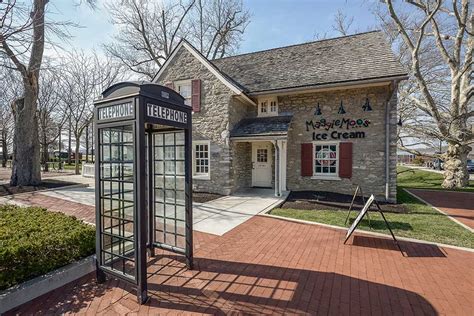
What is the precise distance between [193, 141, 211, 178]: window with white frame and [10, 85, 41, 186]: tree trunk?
25.9 feet

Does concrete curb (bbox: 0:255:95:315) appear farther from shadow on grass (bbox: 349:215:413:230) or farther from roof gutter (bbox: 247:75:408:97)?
roof gutter (bbox: 247:75:408:97)

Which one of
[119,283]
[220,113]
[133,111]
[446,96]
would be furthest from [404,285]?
[446,96]

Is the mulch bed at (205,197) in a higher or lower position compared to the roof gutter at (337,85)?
lower

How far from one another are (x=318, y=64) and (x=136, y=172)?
11904mm

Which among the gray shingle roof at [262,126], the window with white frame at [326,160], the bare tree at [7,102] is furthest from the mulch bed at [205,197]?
the bare tree at [7,102]

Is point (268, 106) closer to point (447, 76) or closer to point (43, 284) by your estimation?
point (43, 284)

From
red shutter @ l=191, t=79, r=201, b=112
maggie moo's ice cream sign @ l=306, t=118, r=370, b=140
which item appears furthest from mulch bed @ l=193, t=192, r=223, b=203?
maggie moo's ice cream sign @ l=306, t=118, r=370, b=140

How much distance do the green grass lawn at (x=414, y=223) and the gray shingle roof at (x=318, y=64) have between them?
5.24 metres

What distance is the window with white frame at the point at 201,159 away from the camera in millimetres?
11852

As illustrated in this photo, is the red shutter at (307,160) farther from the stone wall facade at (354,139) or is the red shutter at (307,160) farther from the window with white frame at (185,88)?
the window with white frame at (185,88)

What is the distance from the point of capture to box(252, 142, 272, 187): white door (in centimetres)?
1285

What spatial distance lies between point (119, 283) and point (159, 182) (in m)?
1.82

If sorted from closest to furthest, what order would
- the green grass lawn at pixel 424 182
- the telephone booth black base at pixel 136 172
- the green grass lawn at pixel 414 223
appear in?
1. the telephone booth black base at pixel 136 172
2. the green grass lawn at pixel 414 223
3. the green grass lawn at pixel 424 182

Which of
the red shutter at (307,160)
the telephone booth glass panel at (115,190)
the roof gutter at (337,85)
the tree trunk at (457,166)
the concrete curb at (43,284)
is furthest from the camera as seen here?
the tree trunk at (457,166)
